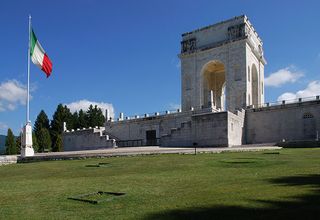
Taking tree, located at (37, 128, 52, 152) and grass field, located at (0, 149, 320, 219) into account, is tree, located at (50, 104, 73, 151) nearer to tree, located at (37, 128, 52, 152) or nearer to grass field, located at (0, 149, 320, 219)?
tree, located at (37, 128, 52, 152)

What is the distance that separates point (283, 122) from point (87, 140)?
86.1 feet

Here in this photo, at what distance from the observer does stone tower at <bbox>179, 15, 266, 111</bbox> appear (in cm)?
4861

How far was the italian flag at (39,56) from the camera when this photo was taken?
31062 mm

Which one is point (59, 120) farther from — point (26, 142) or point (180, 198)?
point (180, 198)

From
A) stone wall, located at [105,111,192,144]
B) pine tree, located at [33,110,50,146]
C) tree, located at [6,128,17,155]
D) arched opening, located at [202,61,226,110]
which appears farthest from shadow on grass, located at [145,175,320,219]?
pine tree, located at [33,110,50,146]

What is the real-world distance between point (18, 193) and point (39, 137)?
2434 inches

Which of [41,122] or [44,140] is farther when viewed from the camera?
[41,122]

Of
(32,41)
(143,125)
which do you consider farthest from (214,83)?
(32,41)

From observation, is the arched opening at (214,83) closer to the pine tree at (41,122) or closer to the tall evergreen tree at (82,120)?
the tall evergreen tree at (82,120)

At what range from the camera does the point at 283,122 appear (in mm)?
38781

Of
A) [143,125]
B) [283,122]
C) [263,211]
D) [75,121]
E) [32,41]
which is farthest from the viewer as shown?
[75,121]

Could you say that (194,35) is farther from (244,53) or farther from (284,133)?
(284,133)

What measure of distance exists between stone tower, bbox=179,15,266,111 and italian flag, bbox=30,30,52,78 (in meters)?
22.7

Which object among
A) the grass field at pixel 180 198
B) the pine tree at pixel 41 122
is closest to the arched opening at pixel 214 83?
the pine tree at pixel 41 122
